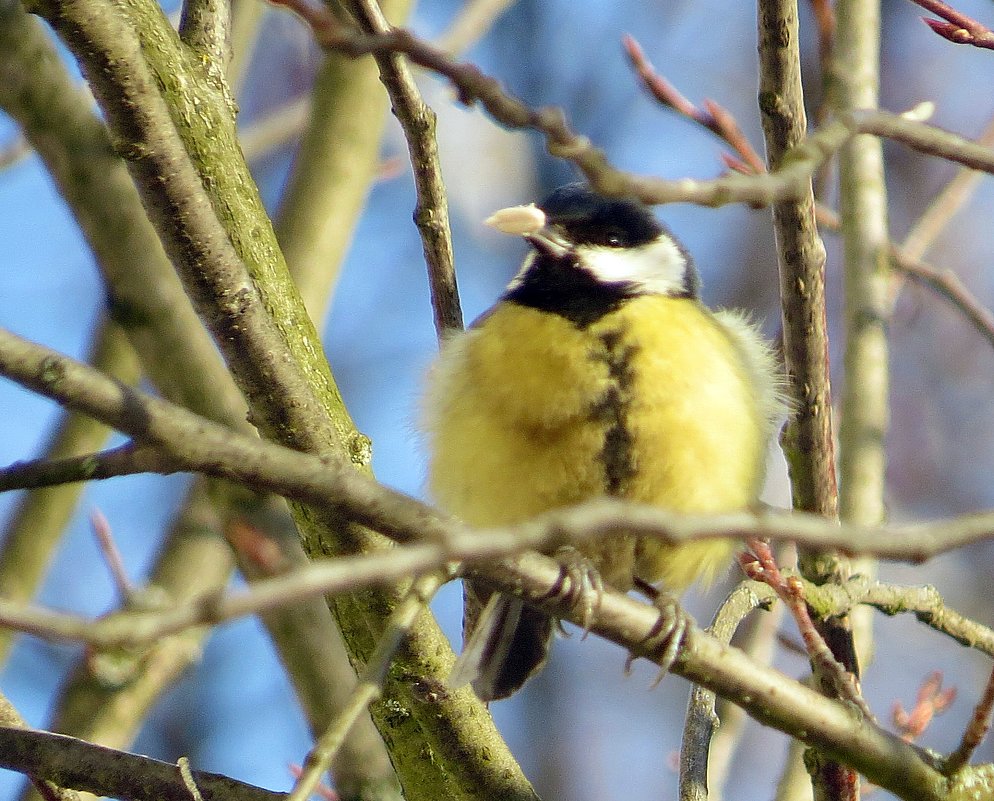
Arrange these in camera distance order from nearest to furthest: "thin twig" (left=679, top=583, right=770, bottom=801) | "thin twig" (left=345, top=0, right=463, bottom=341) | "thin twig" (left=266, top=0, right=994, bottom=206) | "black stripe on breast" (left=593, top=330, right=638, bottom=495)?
"thin twig" (left=266, top=0, right=994, bottom=206) < "thin twig" (left=345, top=0, right=463, bottom=341) < "thin twig" (left=679, top=583, right=770, bottom=801) < "black stripe on breast" (left=593, top=330, right=638, bottom=495)

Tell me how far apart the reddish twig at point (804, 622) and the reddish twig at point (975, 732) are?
167 millimetres

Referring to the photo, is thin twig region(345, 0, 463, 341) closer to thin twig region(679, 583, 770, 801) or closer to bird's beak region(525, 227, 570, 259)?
bird's beak region(525, 227, 570, 259)

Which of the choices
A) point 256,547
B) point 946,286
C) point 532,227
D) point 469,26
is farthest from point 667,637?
point 469,26

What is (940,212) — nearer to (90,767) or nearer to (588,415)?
(588,415)

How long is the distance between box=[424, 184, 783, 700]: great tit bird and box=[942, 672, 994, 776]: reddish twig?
66 centimetres

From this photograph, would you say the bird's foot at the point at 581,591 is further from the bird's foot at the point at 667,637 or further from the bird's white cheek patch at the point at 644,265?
the bird's white cheek patch at the point at 644,265

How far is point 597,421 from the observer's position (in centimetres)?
298

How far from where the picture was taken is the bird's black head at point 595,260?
3.36 metres

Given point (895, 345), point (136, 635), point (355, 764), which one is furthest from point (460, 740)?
point (895, 345)

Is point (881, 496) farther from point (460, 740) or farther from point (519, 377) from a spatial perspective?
point (460, 740)

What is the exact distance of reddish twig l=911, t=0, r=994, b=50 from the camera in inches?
96.0

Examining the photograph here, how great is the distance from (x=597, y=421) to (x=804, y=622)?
2.18 ft

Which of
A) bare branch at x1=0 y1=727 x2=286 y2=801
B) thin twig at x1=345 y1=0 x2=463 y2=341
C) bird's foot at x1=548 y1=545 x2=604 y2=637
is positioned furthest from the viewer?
thin twig at x1=345 y1=0 x2=463 y2=341

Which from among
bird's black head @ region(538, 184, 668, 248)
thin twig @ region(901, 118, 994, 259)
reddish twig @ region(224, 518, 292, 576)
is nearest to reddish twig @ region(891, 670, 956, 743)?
thin twig @ region(901, 118, 994, 259)
